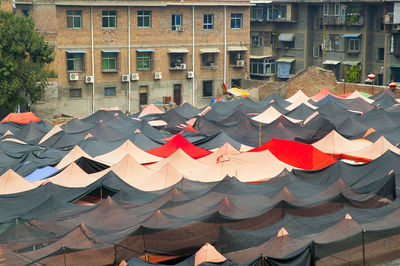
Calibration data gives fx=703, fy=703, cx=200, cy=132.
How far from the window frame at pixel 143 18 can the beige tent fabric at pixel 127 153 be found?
60.4 feet

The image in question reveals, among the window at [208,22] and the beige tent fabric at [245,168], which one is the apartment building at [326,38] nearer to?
the window at [208,22]

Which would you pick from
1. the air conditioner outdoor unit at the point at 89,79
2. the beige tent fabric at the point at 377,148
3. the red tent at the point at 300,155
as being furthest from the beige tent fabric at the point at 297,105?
the air conditioner outdoor unit at the point at 89,79

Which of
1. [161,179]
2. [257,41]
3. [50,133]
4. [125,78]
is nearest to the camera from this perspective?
[161,179]

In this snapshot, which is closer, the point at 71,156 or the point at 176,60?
the point at 71,156

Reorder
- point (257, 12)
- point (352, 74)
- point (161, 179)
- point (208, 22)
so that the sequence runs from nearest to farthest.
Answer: point (161, 179) → point (208, 22) → point (352, 74) → point (257, 12)

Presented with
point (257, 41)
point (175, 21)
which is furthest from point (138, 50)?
point (257, 41)

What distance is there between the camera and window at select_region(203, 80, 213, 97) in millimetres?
43500

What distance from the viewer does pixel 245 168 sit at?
20.7 m

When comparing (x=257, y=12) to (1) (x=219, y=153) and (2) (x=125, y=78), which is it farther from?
(1) (x=219, y=153)

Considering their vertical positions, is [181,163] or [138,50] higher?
[138,50]

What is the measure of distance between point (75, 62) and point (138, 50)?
3797mm

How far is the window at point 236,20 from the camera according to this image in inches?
1730

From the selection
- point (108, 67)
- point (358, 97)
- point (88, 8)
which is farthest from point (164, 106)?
point (358, 97)

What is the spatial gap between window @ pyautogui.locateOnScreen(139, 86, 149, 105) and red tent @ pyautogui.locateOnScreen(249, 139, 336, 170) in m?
19.6
